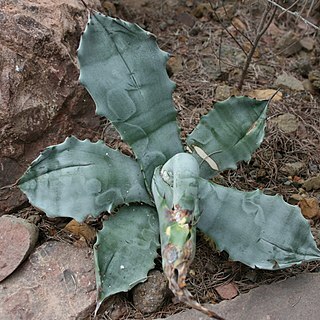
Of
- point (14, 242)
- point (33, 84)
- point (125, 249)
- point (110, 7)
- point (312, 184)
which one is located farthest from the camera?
point (110, 7)

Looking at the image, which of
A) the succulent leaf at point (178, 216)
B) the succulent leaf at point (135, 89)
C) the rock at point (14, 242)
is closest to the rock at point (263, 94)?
the succulent leaf at point (135, 89)

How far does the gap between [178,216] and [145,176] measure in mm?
285

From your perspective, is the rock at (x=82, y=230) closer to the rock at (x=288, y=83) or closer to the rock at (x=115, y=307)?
the rock at (x=115, y=307)

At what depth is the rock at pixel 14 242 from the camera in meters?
1.73

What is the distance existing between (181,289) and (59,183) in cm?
53

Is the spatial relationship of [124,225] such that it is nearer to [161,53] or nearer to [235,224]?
[235,224]

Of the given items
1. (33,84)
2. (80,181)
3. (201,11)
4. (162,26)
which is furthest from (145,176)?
(201,11)

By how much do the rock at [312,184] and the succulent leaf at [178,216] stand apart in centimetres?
58

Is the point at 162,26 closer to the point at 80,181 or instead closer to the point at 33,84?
→ the point at 33,84

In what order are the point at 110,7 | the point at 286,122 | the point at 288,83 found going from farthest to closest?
the point at 110,7
the point at 288,83
the point at 286,122

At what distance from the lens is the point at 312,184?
6.81 feet

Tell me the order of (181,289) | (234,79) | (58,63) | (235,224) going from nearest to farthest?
(181,289)
(235,224)
(58,63)
(234,79)

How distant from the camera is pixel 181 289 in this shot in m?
1.32

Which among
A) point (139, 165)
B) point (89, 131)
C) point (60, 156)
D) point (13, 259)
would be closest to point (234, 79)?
point (89, 131)
